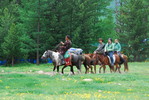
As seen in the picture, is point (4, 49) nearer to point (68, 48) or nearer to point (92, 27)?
point (92, 27)

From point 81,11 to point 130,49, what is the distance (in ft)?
41.6

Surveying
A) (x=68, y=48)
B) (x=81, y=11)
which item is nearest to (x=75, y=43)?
(x=81, y=11)

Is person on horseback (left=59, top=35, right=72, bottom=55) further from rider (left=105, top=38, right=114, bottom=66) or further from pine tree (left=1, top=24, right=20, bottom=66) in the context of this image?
pine tree (left=1, top=24, right=20, bottom=66)

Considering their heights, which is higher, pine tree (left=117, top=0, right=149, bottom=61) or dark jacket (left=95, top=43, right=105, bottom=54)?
pine tree (left=117, top=0, right=149, bottom=61)

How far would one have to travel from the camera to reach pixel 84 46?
48.8 m

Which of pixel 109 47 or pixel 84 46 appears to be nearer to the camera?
pixel 109 47

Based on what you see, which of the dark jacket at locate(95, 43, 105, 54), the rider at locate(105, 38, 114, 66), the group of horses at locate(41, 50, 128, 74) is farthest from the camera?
the rider at locate(105, 38, 114, 66)

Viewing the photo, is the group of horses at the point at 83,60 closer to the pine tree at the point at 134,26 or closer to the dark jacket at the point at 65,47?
the dark jacket at the point at 65,47

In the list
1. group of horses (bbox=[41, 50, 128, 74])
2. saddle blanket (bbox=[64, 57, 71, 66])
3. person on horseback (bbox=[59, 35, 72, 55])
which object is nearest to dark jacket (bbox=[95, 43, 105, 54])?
group of horses (bbox=[41, 50, 128, 74])

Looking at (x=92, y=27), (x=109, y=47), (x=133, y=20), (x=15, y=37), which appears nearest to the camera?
(x=109, y=47)

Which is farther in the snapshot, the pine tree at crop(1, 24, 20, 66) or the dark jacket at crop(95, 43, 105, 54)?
the pine tree at crop(1, 24, 20, 66)

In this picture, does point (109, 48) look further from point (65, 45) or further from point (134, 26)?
point (134, 26)

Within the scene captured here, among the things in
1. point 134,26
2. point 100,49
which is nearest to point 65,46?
point 100,49

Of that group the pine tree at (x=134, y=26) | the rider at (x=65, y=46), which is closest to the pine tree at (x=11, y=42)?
the pine tree at (x=134, y=26)
